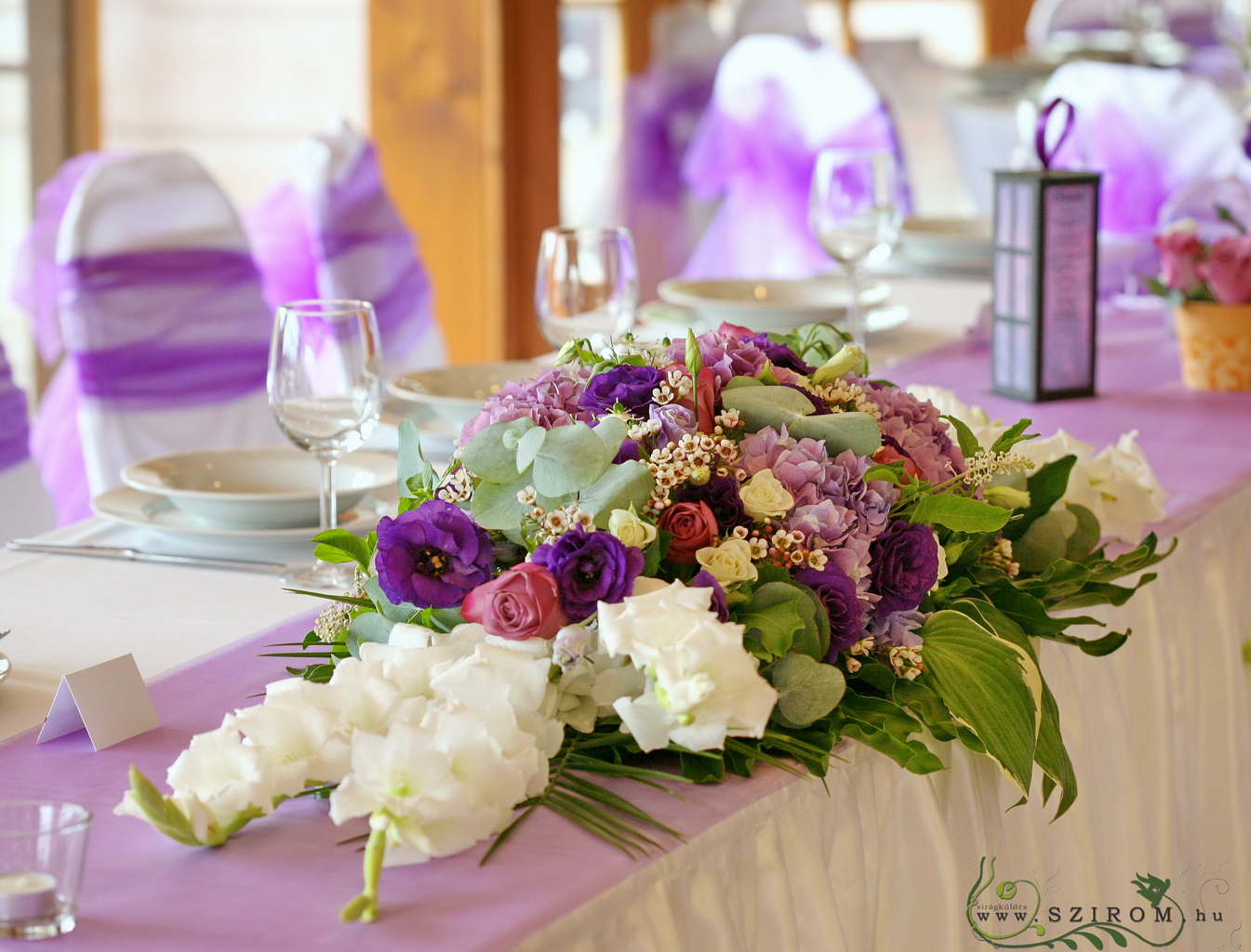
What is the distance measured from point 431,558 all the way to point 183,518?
0.50 m

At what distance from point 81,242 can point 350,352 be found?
1.06m

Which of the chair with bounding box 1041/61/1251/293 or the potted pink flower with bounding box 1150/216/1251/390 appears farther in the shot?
the chair with bounding box 1041/61/1251/293

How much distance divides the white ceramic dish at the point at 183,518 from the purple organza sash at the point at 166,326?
2.48ft

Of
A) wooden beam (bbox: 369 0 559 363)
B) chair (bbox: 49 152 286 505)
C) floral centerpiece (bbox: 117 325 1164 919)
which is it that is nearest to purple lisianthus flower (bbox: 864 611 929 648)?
floral centerpiece (bbox: 117 325 1164 919)

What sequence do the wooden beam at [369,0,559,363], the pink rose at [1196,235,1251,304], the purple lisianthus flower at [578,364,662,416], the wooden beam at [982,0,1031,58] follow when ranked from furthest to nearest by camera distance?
the wooden beam at [982,0,1031,58]
the wooden beam at [369,0,559,363]
the pink rose at [1196,235,1251,304]
the purple lisianthus flower at [578,364,662,416]

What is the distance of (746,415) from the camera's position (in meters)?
0.83

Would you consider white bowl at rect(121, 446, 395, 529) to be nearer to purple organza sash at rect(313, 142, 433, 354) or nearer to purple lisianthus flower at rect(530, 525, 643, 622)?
purple lisianthus flower at rect(530, 525, 643, 622)

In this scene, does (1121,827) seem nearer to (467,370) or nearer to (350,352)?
(350,352)

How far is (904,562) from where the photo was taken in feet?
2.65

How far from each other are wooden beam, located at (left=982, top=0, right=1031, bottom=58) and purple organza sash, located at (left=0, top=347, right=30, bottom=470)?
6.58 metres

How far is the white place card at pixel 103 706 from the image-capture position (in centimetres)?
79

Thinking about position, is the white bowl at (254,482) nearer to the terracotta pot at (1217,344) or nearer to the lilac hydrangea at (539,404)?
the lilac hydrangea at (539,404)

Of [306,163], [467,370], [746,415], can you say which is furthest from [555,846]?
[306,163]

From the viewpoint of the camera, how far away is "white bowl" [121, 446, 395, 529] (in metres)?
1.17
